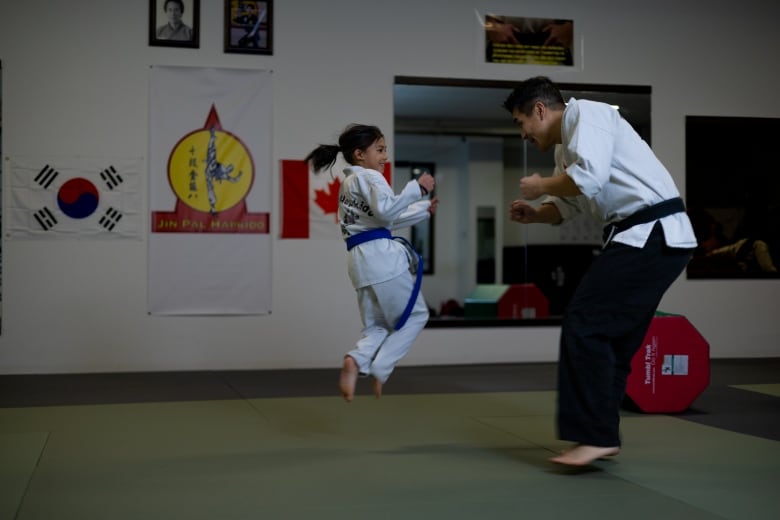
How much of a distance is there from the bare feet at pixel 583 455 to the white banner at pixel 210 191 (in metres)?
3.80

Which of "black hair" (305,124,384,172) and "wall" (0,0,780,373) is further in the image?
"wall" (0,0,780,373)

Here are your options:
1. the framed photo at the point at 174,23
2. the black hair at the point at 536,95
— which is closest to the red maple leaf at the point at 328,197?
the framed photo at the point at 174,23

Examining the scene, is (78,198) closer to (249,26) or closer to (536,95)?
(249,26)

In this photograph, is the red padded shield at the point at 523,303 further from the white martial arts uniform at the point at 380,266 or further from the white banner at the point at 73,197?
the white martial arts uniform at the point at 380,266

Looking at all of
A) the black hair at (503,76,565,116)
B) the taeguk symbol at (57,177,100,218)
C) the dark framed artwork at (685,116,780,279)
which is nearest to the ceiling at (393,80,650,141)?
the dark framed artwork at (685,116,780,279)

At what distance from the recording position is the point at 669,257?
301 cm

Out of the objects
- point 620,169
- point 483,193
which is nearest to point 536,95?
point 620,169

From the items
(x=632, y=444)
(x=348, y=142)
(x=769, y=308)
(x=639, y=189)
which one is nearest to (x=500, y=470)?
(x=632, y=444)

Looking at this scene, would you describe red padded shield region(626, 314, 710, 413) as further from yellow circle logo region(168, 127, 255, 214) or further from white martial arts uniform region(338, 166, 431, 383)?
yellow circle logo region(168, 127, 255, 214)

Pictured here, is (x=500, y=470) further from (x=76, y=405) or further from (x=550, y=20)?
(x=550, y=20)

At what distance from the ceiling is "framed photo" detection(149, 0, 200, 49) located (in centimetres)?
154

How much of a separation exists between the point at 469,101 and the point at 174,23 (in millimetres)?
2442

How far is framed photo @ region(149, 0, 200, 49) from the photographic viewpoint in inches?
248

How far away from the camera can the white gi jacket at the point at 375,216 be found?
3.68 m
